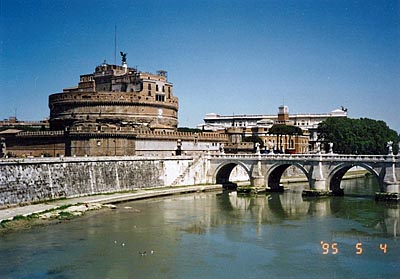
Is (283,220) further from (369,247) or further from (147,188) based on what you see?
(147,188)

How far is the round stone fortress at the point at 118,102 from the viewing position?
2213 inches

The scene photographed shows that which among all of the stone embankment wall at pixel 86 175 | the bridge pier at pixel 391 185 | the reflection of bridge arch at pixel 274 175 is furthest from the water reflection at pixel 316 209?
the stone embankment wall at pixel 86 175

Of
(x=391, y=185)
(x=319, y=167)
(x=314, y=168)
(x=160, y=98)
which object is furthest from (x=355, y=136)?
(x=391, y=185)

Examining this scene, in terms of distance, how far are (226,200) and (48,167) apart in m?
14.0

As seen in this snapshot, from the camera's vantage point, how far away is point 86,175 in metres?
38.9

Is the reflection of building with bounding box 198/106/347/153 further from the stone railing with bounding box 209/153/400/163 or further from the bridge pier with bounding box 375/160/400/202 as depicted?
the bridge pier with bounding box 375/160/400/202

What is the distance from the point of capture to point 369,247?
24.3m

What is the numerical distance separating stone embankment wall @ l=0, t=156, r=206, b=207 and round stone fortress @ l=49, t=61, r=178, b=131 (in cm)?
870

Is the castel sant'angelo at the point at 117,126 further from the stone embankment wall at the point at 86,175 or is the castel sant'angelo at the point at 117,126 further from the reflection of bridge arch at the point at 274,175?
the reflection of bridge arch at the point at 274,175

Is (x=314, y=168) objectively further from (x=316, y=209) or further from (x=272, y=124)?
(x=272, y=124)

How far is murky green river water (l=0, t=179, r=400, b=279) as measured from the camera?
20312 mm

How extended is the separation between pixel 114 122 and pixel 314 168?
22.7m

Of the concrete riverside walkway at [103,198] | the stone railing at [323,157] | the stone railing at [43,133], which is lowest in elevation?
the concrete riverside walkway at [103,198]

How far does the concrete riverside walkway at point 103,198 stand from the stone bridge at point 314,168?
2719 mm
